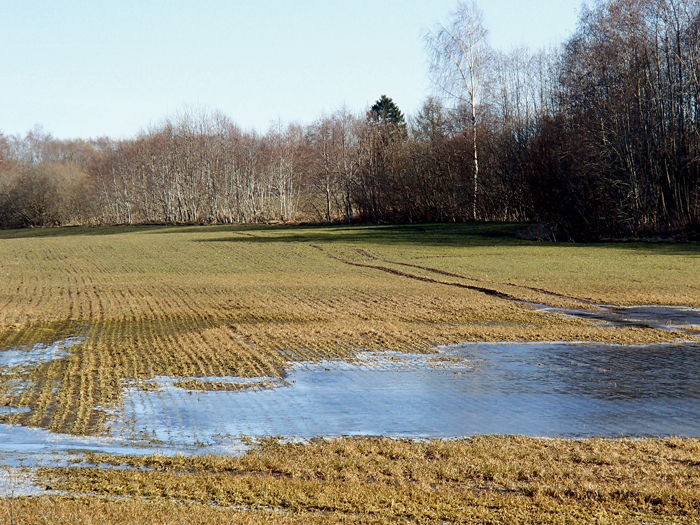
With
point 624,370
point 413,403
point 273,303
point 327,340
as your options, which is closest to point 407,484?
point 413,403

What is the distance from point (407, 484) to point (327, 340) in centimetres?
837

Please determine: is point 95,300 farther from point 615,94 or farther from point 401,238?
point 615,94

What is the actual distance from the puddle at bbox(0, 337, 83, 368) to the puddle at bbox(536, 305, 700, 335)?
11361 millimetres

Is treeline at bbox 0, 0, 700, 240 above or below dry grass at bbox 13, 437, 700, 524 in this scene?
above

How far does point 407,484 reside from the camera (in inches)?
253

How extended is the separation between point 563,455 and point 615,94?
39.8 m

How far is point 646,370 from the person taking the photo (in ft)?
38.5

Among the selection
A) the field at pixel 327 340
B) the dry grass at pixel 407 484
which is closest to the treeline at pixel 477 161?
the field at pixel 327 340

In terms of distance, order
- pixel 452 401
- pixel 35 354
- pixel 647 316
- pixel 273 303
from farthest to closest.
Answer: pixel 273 303, pixel 647 316, pixel 35 354, pixel 452 401

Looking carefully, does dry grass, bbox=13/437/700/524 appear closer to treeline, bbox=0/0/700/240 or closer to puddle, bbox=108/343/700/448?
puddle, bbox=108/343/700/448

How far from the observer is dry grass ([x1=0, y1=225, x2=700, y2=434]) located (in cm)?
1200

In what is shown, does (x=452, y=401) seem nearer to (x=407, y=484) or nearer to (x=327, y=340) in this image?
(x=407, y=484)

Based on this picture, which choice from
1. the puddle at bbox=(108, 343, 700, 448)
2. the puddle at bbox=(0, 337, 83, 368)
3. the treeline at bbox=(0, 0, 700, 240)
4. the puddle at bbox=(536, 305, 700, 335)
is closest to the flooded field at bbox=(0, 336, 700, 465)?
the puddle at bbox=(108, 343, 700, 448)

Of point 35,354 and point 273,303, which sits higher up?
point 273,303
